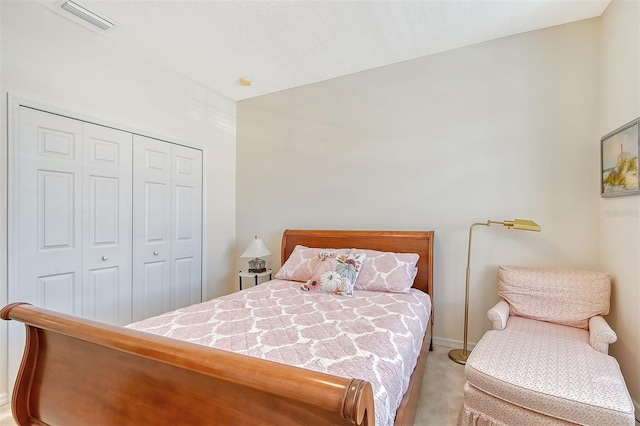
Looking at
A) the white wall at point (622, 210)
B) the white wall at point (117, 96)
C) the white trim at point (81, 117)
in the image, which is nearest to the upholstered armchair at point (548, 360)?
the white wall at point (622, 210)

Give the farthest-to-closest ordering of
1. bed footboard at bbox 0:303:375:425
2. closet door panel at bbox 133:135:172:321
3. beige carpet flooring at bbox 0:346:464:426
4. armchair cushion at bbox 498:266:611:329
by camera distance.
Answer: closet door panel at bbox 133:135:172:321 < armchair cushion at bbox 498:266:611:329 < beige carpet flooring at bbox 0:346:464:426 < bed footboard at bbox 0:303:375:425

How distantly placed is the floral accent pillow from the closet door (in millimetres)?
1660

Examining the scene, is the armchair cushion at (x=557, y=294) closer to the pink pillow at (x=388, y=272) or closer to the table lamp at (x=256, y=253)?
the pink pillow at (x=388, y=272)

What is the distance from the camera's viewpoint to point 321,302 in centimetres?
220

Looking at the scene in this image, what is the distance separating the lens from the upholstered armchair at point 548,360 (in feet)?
4.45

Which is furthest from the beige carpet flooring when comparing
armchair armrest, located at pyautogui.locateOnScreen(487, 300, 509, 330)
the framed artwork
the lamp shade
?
the lamp shade

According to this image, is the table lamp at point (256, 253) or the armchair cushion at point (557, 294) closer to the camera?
the armchair cushion at point (557, 294)

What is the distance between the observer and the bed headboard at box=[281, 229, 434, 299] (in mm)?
2756

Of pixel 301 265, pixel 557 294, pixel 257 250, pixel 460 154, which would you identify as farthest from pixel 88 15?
pixel 557 294

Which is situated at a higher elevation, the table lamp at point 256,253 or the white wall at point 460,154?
the white wall at point 460,154

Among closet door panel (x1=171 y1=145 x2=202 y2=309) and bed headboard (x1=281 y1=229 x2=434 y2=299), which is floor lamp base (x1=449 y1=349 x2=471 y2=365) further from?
closet door panel (x1=171 y1=145 x2=202 y2=309)

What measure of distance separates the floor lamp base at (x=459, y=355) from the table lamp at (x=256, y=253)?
6.85 ft

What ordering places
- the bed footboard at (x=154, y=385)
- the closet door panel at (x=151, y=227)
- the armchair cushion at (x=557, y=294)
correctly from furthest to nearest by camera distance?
the closet door panel at (x=151, y=227), the armchair cushion at (x=557, y=294), the bed footboard at (x=154, y=385)

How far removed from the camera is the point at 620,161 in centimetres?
201
